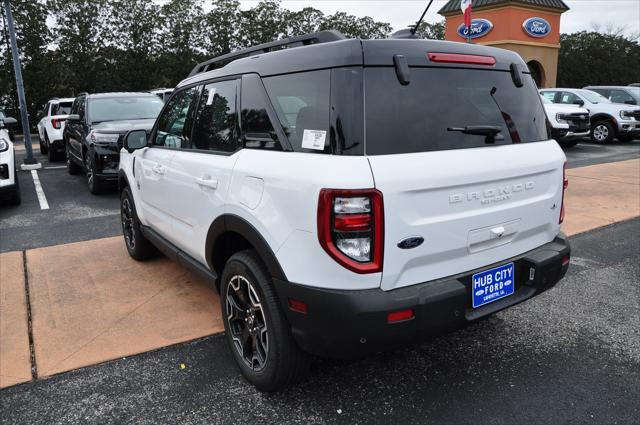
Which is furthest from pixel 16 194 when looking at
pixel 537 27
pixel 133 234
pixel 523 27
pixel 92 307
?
pixel 537 27

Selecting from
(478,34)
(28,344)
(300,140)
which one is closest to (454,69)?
(300,140)

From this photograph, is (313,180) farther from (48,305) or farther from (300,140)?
(48,305)

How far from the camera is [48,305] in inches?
160

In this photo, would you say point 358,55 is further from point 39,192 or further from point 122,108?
point 39,192

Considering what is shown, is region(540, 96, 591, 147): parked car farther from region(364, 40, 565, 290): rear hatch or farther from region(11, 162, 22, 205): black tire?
region(11, 162, 22, 205): black tire

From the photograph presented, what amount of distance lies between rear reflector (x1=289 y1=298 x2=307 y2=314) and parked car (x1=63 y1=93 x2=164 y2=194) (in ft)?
20.9

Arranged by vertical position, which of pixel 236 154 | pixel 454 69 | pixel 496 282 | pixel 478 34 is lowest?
pixel 496 282

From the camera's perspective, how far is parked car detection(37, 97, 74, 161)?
12.4m

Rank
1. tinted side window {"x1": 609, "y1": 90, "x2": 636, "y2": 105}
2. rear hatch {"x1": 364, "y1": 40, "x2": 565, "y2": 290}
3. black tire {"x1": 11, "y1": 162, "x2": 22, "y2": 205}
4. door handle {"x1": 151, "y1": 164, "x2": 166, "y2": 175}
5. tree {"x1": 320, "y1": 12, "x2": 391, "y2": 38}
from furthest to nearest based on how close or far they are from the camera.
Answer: tree {"x1": 320, "y1": 12, "x2": 391, "y2": 38}, tinted side window {"x1": 609, "y1": 90, "x2": 636, "y2": 105}, black tire {"x1": 11, "y1": 162, "x2": 22, "y2": 205}, door handle {"x1": 151, "y1": 164, "x2": 166, "y2": 175}, rear hatch {"x1": 364, "y1": 40, "x2": 565, "y2": 290}

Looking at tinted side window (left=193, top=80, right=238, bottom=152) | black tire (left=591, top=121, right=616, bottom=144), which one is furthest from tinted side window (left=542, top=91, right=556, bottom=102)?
tinted side window (left=193, top=80, right=238, bottom=152)

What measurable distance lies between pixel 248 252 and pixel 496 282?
4.26ft

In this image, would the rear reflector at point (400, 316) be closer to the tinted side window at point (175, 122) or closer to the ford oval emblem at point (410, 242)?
the ford oval emblem at point (410, 242)

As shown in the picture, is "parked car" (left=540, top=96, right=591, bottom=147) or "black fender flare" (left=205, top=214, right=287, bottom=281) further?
"parked car" (left=540, top=96, right=591, bottom=147)

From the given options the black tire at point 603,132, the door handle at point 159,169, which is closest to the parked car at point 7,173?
the door handle at point 159,169
